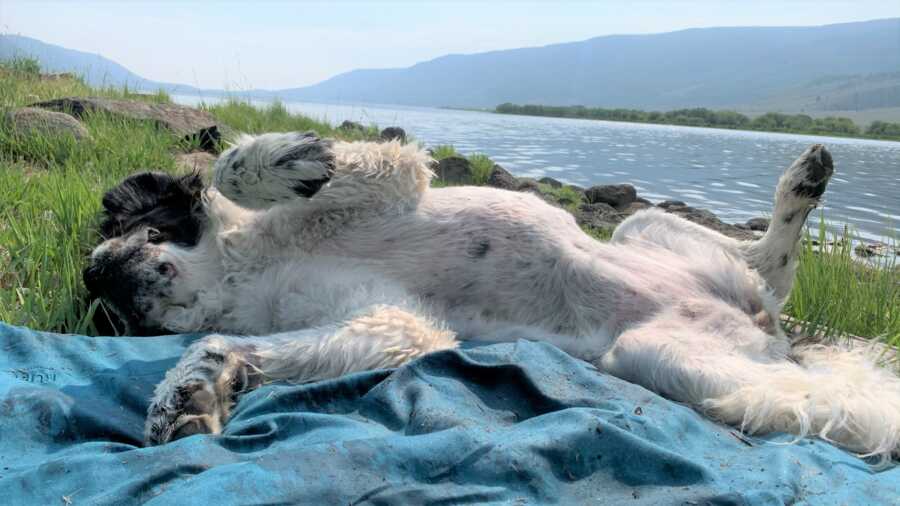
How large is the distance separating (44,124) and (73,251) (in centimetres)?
332

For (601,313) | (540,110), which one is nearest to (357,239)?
(601,313)

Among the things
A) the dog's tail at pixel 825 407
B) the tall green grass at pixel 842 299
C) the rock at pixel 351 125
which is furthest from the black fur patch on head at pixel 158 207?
the rock at pixel 351 125

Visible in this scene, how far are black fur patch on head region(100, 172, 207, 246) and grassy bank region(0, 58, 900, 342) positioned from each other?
0.37 meters

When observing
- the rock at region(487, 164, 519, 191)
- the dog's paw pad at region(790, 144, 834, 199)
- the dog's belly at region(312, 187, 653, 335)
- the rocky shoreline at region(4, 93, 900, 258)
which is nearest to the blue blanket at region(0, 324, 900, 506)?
the dog's belly at region(312, 187, 653, 335)

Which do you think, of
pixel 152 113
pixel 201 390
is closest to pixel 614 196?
pixel 152 113

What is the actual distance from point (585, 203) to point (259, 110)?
638 cm

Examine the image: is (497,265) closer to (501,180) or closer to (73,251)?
(73,251)

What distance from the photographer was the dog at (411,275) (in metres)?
2.63

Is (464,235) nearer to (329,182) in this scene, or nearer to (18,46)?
(329,182)

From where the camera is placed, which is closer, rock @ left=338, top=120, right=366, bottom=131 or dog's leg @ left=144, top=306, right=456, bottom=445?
dog's leg @ left=144, top=306, right=456, bottom=445

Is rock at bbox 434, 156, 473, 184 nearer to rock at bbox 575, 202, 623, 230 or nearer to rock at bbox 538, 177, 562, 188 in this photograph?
rock at bbox 538, 177, 562, 188

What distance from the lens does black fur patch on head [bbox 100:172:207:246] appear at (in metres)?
3.16

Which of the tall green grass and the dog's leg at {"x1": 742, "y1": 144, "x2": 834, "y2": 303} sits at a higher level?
the dog's leg at {"x1": 742, "y1": 144, "x2": 834, "y2": 303}

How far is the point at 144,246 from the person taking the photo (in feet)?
9.82
